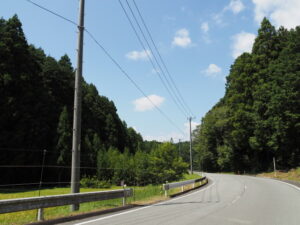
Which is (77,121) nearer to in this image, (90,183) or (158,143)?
(90,183)

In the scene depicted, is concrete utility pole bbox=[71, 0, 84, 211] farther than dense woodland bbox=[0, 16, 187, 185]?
No

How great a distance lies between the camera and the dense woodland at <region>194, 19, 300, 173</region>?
41.6 metres

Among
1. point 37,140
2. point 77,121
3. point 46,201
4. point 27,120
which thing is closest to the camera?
point 46,201

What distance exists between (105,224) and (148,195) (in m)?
10.8

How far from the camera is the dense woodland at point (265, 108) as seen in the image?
41.6m

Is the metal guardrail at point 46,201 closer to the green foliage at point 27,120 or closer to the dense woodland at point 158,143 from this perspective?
the dense woodland at point 158,143

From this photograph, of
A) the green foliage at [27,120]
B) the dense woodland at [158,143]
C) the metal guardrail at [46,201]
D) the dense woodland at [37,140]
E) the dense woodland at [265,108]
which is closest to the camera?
the metal guardrail at [46,201]

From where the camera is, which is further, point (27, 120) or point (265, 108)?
point (27, 120)

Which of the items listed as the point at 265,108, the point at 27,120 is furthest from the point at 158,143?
the point at 27,120

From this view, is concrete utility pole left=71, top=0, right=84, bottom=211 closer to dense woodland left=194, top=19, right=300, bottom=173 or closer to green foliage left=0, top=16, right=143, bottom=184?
green foliage left=0, top=16, right=143, bottom=184

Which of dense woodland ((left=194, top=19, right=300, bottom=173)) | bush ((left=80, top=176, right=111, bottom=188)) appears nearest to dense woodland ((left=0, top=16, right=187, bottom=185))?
bush ((left=80, top=176, right=111, bottom=188))

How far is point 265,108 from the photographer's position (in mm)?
46031

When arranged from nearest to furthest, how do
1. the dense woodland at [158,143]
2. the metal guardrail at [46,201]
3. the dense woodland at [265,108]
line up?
the metal guardrail at [46,201] → the dense woodland at [265,108] → the dense woodland at [158,143]

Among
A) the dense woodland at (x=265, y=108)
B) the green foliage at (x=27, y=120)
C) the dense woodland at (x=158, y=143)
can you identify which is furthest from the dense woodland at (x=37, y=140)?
the dense woodland at (x=265, y=108)
